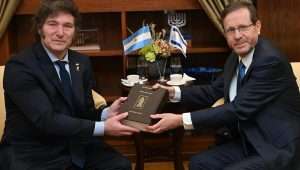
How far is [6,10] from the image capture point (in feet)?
11.5

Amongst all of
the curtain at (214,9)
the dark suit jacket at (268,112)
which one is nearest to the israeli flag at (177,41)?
the curtain at (214,9)

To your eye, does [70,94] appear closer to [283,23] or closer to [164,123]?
[164,123]

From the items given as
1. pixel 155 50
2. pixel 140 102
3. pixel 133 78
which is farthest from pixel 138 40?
pixel 140 102

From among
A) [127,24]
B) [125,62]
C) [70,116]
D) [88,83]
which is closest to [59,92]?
[70,116]

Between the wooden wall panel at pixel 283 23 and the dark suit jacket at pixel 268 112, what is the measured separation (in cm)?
106

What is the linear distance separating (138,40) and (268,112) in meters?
1.30

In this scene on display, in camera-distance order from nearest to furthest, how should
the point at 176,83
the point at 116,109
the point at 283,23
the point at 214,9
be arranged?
1. the point at 116,109
2. the point at 176,83
3. the point at 283,23
4. the point at 214,9

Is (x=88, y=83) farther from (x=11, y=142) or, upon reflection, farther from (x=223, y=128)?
(x=223, y=128)

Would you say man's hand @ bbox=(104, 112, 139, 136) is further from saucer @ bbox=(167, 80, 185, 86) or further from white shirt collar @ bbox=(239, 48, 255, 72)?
saucer @ bbox=(167, 80, 185, 86)

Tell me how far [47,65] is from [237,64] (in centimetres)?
98

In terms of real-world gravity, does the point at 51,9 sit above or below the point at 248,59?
above

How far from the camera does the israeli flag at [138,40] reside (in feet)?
11.1

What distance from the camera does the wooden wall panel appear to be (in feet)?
11.1

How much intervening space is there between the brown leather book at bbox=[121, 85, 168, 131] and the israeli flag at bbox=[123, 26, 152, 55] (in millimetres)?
887
